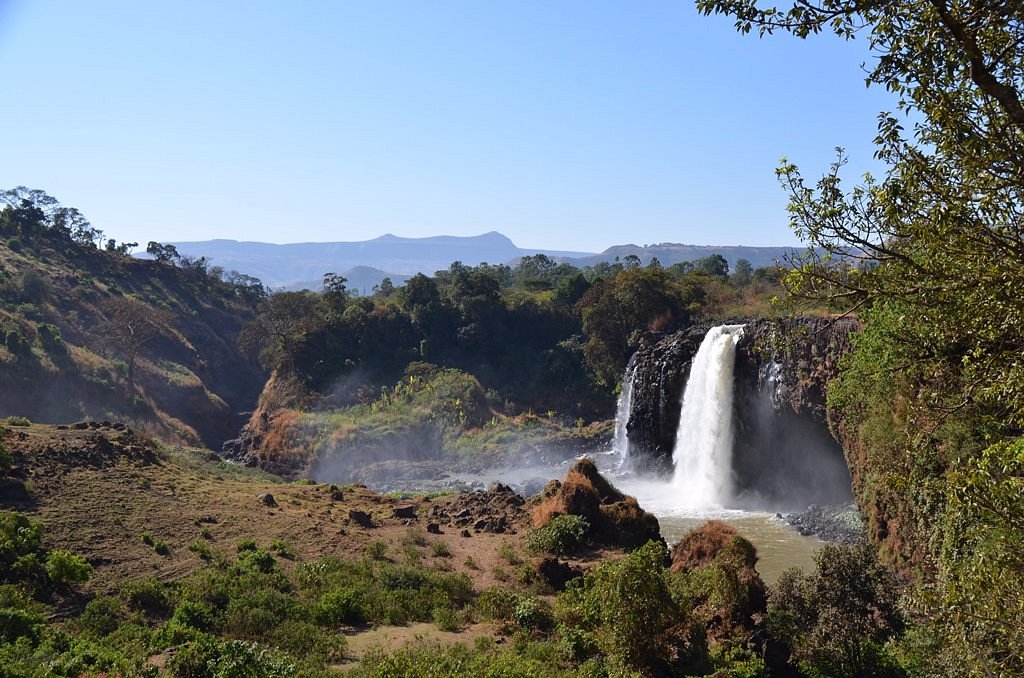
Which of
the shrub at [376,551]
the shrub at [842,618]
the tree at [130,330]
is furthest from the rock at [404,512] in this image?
the tree at [130,330]

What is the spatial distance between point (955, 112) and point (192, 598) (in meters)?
14.7

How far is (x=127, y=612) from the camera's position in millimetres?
12969

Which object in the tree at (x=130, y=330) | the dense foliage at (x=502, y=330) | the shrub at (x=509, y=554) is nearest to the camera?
the shrub at (x=509, y=554)

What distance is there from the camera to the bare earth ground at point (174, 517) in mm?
15555

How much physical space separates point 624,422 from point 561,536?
16.6 m

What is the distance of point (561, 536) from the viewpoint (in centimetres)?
1877

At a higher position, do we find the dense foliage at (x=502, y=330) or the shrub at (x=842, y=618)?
the dense foliage at (x=502, y=330)

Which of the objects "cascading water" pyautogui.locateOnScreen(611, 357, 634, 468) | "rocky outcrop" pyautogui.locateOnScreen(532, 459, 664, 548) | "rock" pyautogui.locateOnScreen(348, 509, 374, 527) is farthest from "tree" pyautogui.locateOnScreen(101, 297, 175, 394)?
"rocky outcrop" pyautogui.locateOnScreen(532, 459, 664, 548)

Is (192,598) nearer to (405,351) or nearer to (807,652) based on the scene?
(807,652)

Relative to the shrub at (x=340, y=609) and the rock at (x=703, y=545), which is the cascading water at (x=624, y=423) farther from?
the shrub at (x=340, y=609)

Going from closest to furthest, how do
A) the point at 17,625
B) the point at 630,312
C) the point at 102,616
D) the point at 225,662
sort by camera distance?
1. the point at 225,662
2. the point at 17,625
3. the point at 102,616
4. the point at 630,312

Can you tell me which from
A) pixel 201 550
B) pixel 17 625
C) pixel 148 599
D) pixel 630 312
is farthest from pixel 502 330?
pixel 17 625

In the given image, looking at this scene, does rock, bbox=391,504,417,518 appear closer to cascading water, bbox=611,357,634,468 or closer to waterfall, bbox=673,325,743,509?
waterfall, bbox=673,325,743,509

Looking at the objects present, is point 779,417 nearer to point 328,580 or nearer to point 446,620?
point 446,620
